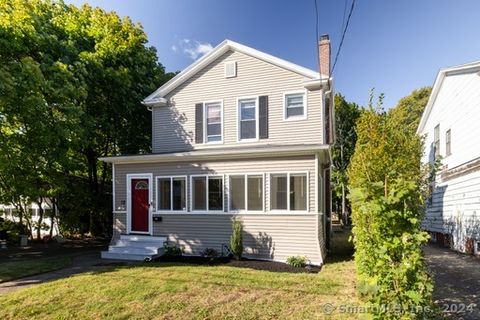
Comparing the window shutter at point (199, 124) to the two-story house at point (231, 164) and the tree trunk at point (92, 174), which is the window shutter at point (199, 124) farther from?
the tree trunk at point (92, 174)

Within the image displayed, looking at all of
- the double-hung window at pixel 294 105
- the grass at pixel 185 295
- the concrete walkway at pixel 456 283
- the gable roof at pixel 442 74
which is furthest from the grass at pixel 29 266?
the gable roof at pixel 442 74

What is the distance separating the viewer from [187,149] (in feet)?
41.8

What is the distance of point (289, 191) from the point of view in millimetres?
10328

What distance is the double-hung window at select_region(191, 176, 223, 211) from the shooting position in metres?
11.1

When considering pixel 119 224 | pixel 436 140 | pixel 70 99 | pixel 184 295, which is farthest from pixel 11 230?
pixel 436 140

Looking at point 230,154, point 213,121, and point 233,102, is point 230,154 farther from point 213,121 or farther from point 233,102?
point 233,102

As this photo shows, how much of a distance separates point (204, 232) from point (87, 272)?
372 centimetres

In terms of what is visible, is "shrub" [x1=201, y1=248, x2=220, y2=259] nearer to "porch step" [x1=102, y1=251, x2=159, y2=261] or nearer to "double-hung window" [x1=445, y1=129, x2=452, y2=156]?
"porch step" [x1=102, y1=251, x2=159, y2=261]

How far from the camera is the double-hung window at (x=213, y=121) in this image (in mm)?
12469

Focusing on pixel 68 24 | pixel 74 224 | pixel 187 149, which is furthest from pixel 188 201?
pixel 68 24

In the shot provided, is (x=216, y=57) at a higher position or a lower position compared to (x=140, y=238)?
higher

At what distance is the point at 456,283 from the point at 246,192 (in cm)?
592

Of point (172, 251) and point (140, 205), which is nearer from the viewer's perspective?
point (172, 251)

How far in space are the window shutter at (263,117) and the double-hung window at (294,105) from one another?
707 millimetres
